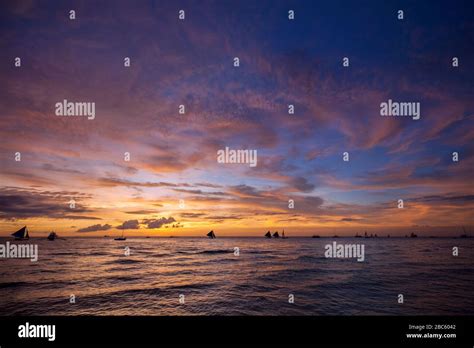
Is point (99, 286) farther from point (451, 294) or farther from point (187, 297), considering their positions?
point (451, 294)

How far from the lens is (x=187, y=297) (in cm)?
1634

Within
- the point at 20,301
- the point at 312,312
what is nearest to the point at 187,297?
the point at 312,312

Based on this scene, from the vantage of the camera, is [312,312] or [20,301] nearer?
[312,312]
